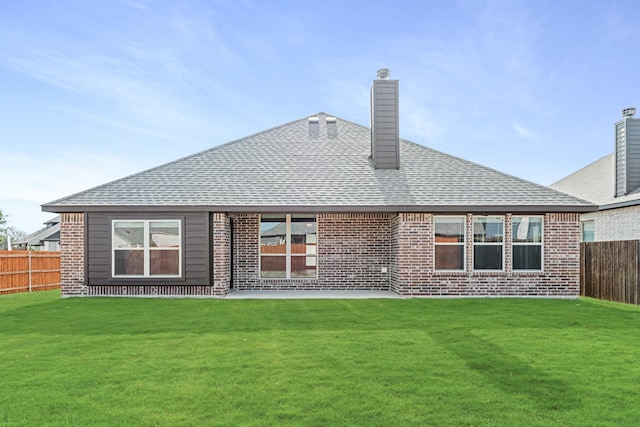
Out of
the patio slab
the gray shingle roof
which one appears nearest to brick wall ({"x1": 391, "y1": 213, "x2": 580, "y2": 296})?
the gray shingle roof

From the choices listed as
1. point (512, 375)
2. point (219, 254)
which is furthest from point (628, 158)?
point (219, 254)

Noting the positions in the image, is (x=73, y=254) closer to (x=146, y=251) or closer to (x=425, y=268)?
(x=146, y=251)

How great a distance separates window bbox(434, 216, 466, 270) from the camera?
13070 mm

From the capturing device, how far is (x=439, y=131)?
2080 cm

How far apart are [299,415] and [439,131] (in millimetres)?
18673

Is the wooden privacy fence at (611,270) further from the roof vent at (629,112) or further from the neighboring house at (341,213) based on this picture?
the roof vent at (629,112)

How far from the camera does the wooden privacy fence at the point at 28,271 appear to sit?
1594cm

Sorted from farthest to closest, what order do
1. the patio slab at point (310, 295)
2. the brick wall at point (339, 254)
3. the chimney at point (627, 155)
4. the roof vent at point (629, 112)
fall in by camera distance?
Answer: 1. the roof vent at point (629, 112)
2. the chimney at point (627, 155)
3. the brick wall at point (339, 254)
4. the patio slab at point (310, 295)

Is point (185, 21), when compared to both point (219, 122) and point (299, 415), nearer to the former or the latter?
point (219, 122)

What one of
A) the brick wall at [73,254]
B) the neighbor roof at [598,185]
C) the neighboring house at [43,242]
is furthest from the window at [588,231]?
the neighboring house at [43,242]

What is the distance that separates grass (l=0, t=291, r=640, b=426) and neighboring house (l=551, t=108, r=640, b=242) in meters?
7.69

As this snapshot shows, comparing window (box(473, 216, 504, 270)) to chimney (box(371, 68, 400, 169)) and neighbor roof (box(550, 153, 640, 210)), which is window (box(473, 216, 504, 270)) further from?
neighbor roof (box(550, 153, 640, 210))

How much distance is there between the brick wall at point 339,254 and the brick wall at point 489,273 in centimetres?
147

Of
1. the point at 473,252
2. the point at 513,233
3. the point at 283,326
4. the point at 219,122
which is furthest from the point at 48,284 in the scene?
the point at 513,233
